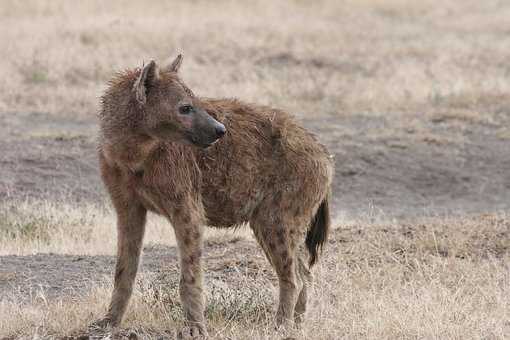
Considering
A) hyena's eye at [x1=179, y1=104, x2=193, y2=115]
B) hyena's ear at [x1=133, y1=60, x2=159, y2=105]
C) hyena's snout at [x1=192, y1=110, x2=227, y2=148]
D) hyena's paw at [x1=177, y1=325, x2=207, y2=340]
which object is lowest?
hyena's paw at [x1=177, y1=325, x2=207, y2=340]

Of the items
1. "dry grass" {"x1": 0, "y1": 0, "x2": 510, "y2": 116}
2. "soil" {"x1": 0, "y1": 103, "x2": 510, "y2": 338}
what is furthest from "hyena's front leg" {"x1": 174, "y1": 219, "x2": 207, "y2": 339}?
"dry grass" {"x1": 0, "y1": 0, "x2": 510, "y2": 116}

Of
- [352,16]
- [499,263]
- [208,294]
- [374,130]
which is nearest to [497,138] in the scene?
[374,130]

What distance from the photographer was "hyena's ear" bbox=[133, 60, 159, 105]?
5.79 meters

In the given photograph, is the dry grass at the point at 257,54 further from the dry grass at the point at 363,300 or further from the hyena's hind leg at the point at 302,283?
the hyena's hind leg at the point at 302,283

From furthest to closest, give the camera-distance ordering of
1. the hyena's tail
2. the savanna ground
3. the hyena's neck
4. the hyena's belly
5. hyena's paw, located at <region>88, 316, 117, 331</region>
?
the hyena's tail → the savanna ground → the hyena's belly → hyena's paw, located at <region>88, 316, 117, 331</region> → the hyena's neck

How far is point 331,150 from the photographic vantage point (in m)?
13.5

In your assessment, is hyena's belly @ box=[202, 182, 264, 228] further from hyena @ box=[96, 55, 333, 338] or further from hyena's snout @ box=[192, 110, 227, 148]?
hyena's snout @ box=[192, 110, 227, 148]

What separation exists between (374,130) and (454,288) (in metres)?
7.28

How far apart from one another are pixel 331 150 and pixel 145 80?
784cm

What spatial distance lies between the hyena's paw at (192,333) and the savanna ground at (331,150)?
8.1 inches

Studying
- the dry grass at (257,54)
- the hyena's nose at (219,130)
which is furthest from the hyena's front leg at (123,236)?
the dry grass at (257,54)

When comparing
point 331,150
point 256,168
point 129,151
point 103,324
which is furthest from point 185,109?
point 331,150

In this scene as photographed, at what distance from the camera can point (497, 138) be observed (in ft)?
47.7

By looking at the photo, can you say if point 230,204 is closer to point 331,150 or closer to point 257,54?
point 331,150
